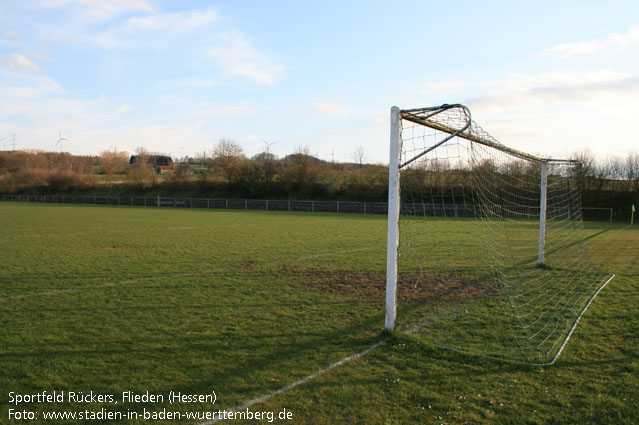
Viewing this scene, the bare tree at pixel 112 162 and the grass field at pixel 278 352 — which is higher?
the bare tree at pixel 112 162

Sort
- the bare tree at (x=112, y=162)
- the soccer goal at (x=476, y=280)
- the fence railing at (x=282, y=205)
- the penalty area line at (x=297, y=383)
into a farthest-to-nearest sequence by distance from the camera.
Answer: the bare tree at (x=112, y=162) → the fence railing at (x=282, y=205) → the soccer goal at (x=476, y=280) → the penalty area line at (x=297, y=383)

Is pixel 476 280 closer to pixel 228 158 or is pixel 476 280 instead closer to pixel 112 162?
pixel 228 158

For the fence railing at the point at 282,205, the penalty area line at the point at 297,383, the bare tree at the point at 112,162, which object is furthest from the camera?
the bare tree at the point at 112,162

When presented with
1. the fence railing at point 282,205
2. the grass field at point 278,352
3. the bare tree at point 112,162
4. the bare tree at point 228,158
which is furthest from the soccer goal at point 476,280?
the bare tree at point 112,162

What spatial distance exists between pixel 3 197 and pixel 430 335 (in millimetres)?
62627

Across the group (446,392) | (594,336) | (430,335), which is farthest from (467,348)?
(594,336)

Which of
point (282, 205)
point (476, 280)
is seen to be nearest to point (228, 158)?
point (282, 205)

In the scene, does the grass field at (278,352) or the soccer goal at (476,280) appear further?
the soccer goal at (476,280)

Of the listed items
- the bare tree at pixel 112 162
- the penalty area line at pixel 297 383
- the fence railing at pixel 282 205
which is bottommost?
the penalty area line at pixel 297 383

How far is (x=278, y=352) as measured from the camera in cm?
469

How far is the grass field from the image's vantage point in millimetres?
3549

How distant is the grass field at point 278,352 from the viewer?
3.55 meters

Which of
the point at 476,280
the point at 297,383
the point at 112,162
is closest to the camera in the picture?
the point at 297,383

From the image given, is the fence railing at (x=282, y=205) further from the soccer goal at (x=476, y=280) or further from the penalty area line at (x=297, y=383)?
the penalty area line at (x=297, y=383)
